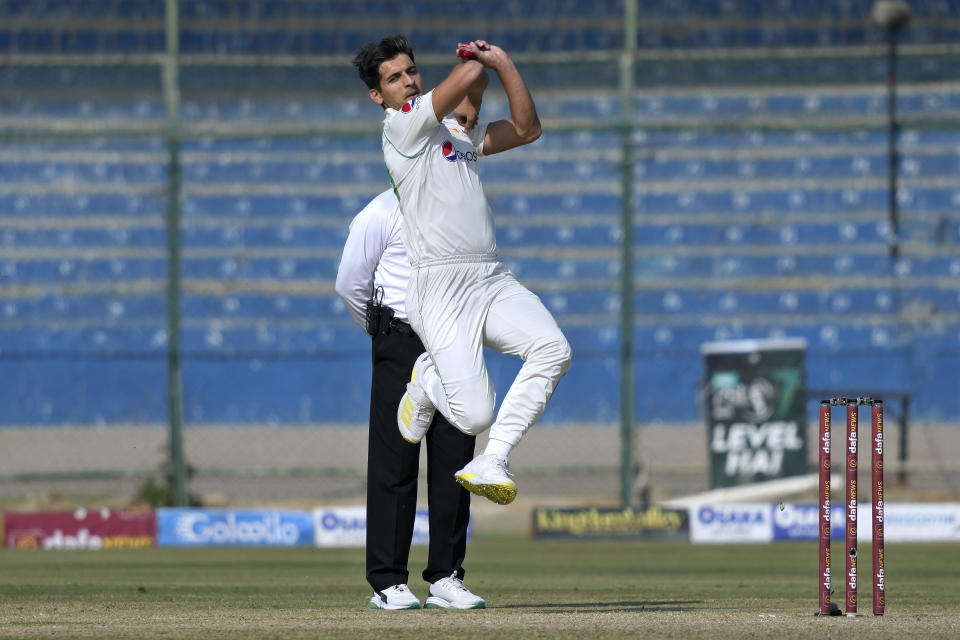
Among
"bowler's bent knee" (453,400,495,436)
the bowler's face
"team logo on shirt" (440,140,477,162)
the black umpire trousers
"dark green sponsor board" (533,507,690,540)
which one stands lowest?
"dark green sponsor board" (533,507,690,540)

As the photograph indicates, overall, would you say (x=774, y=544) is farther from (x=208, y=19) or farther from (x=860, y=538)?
(x=208, y=19)

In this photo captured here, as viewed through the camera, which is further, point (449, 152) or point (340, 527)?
point (340, 527)

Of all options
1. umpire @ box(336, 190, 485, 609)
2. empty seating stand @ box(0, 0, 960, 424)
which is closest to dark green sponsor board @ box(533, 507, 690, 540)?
empty seating stand @ box(0, 0, 960, 424)

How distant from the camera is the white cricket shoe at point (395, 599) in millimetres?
5410

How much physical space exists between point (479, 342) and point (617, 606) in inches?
49.4

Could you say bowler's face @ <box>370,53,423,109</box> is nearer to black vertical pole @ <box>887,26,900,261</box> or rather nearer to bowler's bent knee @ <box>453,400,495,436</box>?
bowler's bent knee @ <box>453,400,495,436</box>

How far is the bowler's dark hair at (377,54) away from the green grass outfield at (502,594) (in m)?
1.88

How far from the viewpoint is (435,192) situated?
16.4 ft

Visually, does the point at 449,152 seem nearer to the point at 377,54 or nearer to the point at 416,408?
the point at 377,54

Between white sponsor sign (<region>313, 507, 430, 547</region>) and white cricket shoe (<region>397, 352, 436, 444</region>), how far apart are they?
219 inches

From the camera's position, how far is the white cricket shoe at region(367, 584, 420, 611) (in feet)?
17.7

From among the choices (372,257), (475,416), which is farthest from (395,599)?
(372,257)

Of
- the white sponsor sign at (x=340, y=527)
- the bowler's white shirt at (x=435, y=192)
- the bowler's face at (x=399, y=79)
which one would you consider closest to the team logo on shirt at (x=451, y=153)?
the bowler's white shirt at (x=435, y=192)

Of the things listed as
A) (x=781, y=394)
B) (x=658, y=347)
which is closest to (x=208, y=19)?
(x=658, y=347)
